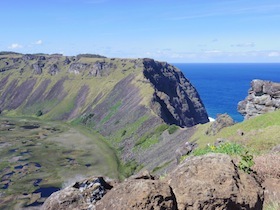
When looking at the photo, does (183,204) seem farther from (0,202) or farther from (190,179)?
(0,202)

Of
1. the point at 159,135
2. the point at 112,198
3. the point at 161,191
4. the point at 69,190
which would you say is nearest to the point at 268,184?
the point at 161,191

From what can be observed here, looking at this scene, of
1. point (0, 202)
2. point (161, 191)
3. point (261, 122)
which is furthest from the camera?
point (0, 202)

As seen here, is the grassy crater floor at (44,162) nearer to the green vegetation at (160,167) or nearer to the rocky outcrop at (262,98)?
the green vegetation at (160,167)

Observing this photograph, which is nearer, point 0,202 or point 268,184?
point 268,184

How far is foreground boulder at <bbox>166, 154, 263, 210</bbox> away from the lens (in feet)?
44.7

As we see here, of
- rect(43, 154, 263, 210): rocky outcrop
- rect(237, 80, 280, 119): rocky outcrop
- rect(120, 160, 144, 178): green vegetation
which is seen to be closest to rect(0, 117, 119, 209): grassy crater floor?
rect(120, 160, 144, 178): green vegetation

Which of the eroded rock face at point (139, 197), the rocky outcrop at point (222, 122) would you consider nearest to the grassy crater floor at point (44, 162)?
the rocky outcrop at point (222, 122)

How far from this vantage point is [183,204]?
44.8 ft

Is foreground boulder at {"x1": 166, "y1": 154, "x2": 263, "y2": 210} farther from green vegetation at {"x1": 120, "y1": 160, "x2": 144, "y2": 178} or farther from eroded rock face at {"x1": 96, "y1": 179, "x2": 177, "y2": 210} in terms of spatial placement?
green vegetation at {"x1": 120, "y1": 160, "x2": 144, "y2": 178}

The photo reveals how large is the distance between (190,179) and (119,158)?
440 feet

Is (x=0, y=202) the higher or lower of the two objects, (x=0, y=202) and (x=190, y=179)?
the lower

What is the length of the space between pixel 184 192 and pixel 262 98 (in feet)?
222

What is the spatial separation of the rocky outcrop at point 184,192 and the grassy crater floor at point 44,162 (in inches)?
3494

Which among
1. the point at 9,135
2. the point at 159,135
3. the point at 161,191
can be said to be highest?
the point at 161,191
